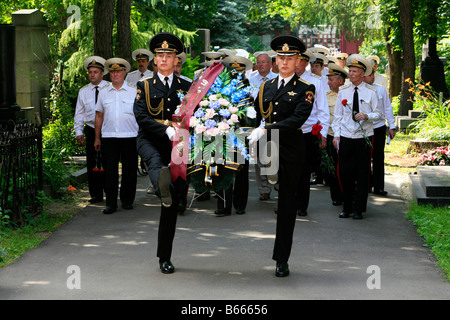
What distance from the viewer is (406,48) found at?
74.4 feet

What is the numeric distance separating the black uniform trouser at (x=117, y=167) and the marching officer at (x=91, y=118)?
52 centimetres

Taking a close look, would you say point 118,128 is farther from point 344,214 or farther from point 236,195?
point 344,214

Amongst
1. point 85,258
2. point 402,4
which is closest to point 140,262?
point 85,258

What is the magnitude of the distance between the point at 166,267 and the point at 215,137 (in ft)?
4.56

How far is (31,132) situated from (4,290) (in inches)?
141

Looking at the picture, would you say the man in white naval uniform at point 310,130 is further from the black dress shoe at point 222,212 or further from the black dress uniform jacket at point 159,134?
the black dress uniform jacket at point 159,134

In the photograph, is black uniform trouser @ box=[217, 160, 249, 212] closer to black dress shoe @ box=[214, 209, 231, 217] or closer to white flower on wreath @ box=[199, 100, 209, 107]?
black dress shoe @ box=[214, 209, 231, 217]

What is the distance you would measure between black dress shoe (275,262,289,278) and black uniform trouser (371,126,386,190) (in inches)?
210

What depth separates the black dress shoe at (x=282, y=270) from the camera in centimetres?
718

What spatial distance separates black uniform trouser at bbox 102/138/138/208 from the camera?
10711 millimetres

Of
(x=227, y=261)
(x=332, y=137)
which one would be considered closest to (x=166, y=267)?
(x=227, y=261)

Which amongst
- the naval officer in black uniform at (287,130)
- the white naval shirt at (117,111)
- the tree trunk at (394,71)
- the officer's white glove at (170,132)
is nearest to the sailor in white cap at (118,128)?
the white naval shirt at (117,111)
